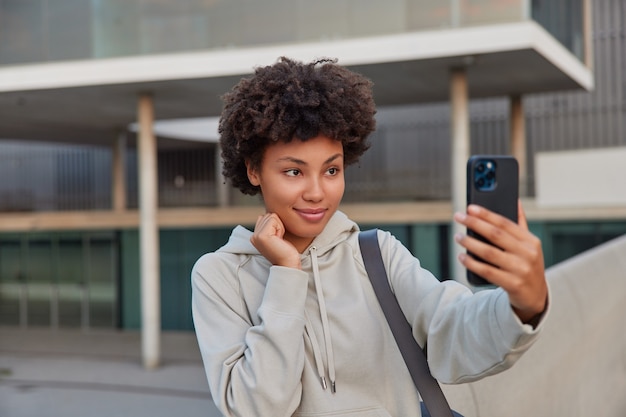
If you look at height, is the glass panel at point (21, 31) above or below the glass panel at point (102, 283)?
above

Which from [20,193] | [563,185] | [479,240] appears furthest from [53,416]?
[20,193]

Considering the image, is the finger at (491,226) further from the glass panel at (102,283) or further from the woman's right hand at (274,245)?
the glass panel at (102,283)

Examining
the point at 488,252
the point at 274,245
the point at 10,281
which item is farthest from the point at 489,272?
the point at 10,281

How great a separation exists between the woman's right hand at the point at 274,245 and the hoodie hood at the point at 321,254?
77 millimetres

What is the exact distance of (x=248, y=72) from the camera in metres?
15.2

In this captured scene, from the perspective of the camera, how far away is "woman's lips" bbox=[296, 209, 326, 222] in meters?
1.88

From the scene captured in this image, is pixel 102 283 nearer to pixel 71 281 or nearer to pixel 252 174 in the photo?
pixel 71 281

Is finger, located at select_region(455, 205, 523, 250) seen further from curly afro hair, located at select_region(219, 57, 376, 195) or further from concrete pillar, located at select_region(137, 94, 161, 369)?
concrete pillar, located at select_region(137, 94, 161, 369)

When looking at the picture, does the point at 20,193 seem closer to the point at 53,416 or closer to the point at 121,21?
the point at 121,21

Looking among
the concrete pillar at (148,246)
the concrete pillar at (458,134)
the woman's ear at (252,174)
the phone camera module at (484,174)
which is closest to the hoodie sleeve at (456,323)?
the phone camera module at (484,174)

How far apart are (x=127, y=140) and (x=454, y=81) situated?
678 inches

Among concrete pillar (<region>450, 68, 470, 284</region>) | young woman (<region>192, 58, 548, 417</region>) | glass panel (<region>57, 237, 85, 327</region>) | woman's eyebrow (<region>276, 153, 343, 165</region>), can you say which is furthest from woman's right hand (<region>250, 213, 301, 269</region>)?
glass panel (<region>57, 237, 85, 327</region>)

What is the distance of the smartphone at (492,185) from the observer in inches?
52.7

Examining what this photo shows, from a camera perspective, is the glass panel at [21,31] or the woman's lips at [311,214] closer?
the woman's lips at [311,214]
